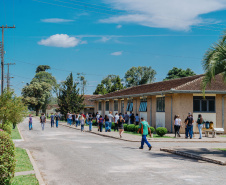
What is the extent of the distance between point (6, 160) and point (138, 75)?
88.6 meters

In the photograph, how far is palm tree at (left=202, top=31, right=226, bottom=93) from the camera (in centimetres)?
1512

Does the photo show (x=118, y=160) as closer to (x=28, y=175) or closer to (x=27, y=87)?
(x=28, y=175)

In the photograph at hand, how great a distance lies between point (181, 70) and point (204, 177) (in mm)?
71860

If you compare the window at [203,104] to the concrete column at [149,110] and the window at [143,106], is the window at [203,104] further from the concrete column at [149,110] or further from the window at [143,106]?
the window at [143,106]

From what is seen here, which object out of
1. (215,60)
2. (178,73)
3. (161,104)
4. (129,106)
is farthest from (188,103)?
(178,73)

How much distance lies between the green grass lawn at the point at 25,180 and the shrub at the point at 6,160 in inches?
25.1

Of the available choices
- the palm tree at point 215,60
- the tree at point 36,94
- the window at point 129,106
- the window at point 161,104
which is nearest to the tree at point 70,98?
the window at point 129,106

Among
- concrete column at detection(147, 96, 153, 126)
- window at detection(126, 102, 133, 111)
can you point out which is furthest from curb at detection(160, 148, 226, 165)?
window at detection(126, 102, 133, 111)

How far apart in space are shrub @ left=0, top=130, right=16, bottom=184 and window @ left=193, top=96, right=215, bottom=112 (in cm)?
2402

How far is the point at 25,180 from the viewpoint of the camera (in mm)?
8867

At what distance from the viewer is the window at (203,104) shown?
29.8m

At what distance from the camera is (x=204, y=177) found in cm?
980

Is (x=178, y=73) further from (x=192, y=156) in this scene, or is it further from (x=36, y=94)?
(x=192, y=156)

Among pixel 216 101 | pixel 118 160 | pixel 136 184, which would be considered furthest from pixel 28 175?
pixel 216 101
